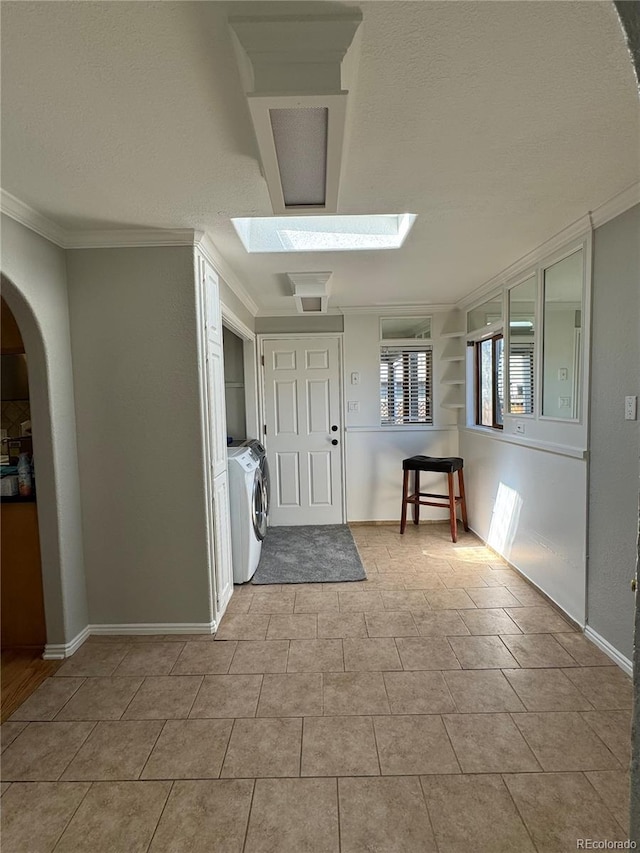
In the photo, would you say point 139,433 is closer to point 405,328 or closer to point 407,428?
point 407,428

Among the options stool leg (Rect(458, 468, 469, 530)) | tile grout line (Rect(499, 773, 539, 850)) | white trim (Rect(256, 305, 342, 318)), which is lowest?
tile grout line (Rect(499, 773, 539, 850))

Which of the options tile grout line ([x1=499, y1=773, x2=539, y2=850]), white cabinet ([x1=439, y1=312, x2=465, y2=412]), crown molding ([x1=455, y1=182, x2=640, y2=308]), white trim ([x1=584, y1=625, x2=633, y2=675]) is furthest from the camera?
white cabinet ([x1=439, y1=312, x2=465, y2=412])

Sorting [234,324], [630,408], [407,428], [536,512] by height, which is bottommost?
[536,512]

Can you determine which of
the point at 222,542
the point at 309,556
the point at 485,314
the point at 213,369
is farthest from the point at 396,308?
the point at 222,542

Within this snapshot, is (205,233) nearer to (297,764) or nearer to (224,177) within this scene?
(224,177)

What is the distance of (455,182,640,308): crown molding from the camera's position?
195 cm

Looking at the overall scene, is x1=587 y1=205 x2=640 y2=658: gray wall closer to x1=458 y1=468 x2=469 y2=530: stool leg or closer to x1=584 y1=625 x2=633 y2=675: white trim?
x1=584 y1=625 x2=633 y2=675: white trim

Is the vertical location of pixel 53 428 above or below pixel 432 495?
above

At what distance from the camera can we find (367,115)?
138 centimetres

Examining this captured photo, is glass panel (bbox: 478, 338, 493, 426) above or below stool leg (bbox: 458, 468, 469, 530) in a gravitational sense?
above

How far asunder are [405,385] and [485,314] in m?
1.06

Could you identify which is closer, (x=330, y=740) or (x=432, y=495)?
(x=330, y=740)

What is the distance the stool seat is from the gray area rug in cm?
92

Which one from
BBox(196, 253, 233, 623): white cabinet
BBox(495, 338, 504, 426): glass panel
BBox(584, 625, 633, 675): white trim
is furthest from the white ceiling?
BBox(584, 625, 633, 675): white trim
